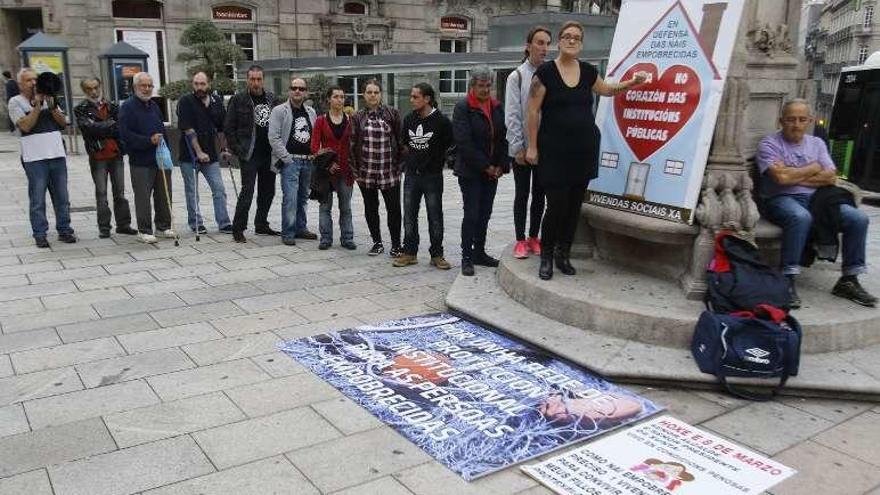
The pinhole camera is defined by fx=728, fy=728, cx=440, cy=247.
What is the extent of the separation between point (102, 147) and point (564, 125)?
5.70 meters

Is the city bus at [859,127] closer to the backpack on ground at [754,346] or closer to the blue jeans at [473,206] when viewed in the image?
the blue jeans at [473,206]

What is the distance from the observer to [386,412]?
4066 mm

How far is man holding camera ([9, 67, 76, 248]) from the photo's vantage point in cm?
781

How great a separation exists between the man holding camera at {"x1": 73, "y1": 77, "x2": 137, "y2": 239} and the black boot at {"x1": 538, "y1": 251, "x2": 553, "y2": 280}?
541cm

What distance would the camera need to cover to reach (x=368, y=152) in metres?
7.35

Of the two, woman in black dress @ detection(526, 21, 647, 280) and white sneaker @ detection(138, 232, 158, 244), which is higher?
woman in black dress @ detection(526, 21, 647, 280)

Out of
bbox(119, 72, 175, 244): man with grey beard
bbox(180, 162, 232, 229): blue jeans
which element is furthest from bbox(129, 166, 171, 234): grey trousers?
bbox(180, 162, 232, 229): blue jeans

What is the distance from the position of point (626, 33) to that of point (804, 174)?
5.68 feet

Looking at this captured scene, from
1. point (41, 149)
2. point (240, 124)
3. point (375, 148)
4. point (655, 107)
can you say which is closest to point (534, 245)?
point (655, 107)

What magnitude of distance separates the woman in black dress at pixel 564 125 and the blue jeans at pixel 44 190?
5589 millimetres

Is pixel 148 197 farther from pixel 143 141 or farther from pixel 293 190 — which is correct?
pixel 293 190

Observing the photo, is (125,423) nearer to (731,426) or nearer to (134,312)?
(134,312)

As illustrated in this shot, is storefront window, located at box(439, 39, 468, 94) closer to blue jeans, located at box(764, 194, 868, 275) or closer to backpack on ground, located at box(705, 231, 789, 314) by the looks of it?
blue jeans, located at box(764, 194, 868, 275)

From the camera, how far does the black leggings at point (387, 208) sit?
7.52 metres
